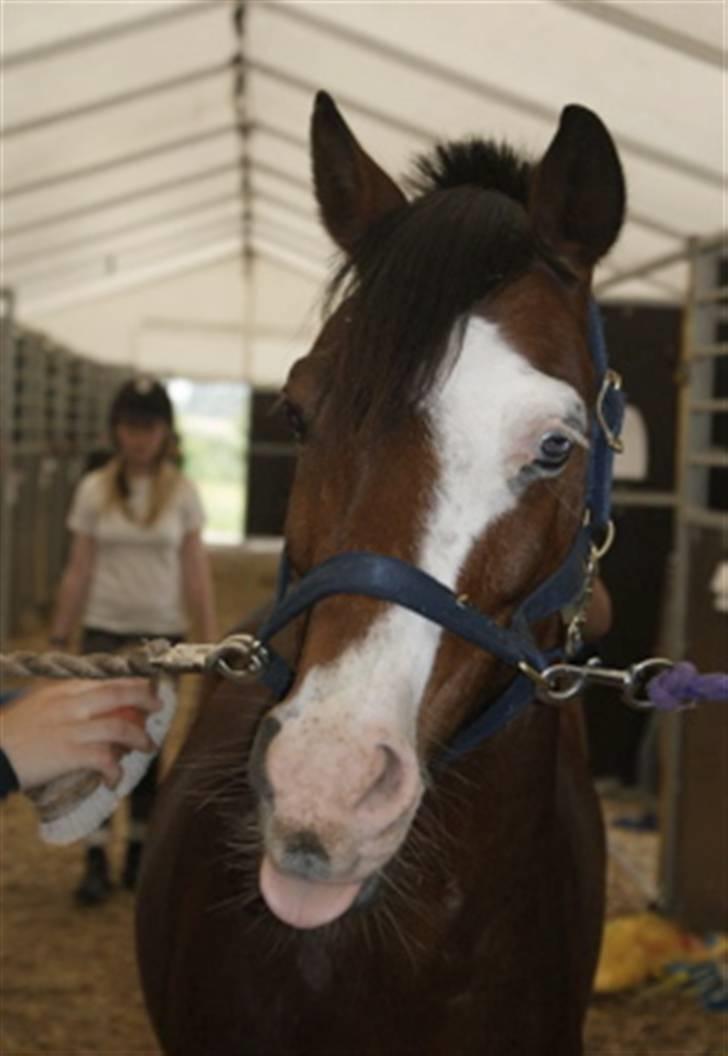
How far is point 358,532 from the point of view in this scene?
161 centimetres

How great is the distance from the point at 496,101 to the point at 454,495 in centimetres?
481

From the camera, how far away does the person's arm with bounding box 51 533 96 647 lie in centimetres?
467

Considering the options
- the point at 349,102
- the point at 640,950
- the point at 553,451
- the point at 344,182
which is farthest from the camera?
the point at 349,102

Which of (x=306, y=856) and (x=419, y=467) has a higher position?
(x=419, y=467)

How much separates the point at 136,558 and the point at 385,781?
10.9 feet

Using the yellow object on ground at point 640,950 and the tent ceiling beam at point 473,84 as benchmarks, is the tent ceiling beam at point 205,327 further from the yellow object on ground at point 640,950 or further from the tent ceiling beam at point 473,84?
the yellow object on ground at point 640,950

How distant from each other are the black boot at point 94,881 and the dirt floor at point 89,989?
37 millimetres

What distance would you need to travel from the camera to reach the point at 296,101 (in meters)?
8.60

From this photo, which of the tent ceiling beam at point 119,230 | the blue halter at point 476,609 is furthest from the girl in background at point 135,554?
the tent ceiling beam at point 119,230

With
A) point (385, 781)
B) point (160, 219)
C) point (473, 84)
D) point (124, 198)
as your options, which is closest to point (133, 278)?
point (160, 219)

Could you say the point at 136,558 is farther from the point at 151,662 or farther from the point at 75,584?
the point at 151,662

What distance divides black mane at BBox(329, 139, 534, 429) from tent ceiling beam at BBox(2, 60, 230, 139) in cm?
626

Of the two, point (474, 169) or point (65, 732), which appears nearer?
point (65, 732)

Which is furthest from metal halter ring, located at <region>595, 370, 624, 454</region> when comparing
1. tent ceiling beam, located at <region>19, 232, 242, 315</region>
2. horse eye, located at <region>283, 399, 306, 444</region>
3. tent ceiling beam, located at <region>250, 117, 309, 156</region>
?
tent ceiling beam, located at <region>19, 232, 242, 315</region>
